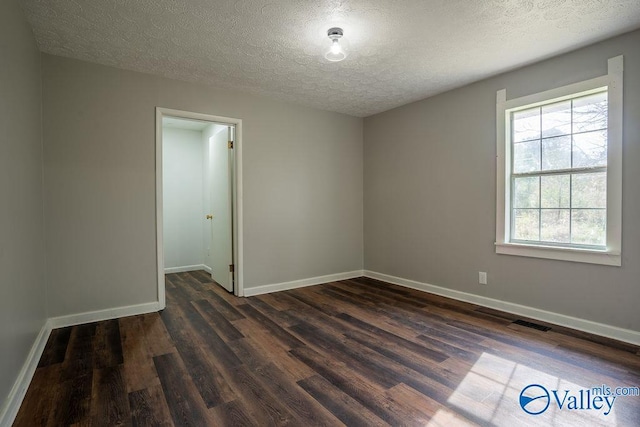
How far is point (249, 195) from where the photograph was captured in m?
Result: 4.11

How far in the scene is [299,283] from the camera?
4516 mm

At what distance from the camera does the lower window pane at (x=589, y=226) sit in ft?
9.16

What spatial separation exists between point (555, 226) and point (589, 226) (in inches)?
10.4

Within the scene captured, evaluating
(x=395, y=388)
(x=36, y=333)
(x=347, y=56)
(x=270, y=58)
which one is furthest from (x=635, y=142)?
(x=36, y=333)

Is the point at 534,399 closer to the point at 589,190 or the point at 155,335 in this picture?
the point at 589,190

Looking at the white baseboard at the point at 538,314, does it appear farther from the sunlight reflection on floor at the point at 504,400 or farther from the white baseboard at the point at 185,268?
the white baseboard at the point at 185,268

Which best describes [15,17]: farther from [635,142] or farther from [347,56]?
[635,142]

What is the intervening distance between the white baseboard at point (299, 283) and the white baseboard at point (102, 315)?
43.3 inches

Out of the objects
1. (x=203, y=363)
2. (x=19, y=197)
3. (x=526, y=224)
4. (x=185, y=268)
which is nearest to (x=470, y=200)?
(x=526, y=224)

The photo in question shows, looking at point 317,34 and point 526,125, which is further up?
point 317,34

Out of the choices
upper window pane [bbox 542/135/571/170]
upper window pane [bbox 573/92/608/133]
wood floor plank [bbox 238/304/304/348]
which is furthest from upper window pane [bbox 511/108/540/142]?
wood floor plank [bbox 238/304/304/348]

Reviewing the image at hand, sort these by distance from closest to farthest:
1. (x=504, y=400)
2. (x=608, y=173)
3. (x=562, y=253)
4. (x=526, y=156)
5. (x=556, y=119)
Answer: (x=504, y=400)
(x=608, y=173)
(x=562, y=253)
(x=556, y=119)
(x=526, y=156)

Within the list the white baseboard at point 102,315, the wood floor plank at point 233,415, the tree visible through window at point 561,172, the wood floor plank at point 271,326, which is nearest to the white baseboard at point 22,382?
the white baseboard at point 102,315

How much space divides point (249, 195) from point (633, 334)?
392 cm
